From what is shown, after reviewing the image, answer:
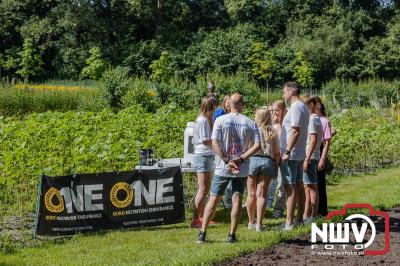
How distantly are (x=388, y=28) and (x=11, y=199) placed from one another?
50980 millimetres

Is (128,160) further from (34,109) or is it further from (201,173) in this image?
(34,109)

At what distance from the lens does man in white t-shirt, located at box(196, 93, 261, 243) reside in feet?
25.7

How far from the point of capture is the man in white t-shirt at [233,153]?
7.83 meters

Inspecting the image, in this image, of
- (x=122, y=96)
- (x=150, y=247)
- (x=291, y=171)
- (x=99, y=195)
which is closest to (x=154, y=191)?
(x=99, y=195)

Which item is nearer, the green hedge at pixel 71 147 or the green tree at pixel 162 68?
the green hedge at pixel 71 147

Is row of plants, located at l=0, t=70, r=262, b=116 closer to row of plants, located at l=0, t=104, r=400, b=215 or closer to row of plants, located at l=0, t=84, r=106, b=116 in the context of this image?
row of plants, located at l=0, t=84, r=106, b=116

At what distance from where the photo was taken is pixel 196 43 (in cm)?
5697

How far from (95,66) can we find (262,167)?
43.7 metres

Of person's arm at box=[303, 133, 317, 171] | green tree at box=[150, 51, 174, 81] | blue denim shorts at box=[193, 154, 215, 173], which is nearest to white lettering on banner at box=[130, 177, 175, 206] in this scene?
blue denim shorts at box=[193, 154, 215, 173]

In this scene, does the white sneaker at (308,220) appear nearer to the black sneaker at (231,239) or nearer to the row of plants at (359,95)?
the black sneaker at (231,239)

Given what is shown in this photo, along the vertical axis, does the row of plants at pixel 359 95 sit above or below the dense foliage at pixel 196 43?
below

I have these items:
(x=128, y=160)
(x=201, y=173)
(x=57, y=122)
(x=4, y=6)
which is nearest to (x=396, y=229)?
(x=201, y=173)

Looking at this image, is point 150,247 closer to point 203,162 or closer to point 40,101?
point 203,162

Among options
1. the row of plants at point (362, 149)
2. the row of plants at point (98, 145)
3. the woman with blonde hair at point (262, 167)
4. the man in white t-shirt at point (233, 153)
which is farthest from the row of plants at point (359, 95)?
the man in white t-shirt at point (233, 153)
